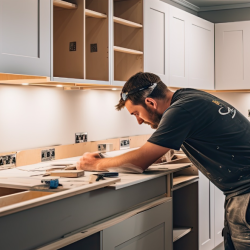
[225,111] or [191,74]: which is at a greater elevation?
[191,74]

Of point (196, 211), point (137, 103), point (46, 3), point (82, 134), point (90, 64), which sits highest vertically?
point (46, 3)

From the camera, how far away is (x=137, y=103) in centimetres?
219

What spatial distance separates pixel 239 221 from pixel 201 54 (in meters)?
2.34

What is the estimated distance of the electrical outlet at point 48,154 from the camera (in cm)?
270

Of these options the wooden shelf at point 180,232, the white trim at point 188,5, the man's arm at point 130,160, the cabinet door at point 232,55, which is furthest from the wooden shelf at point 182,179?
the white trim at point 188,5

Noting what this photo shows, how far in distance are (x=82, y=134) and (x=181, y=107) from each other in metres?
1.39

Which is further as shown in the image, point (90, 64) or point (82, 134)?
point (82, 134)

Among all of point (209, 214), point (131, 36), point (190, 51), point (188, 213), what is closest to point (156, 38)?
point (131, 36)

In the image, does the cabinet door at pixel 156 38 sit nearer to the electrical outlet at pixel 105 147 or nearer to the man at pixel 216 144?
the electrical outlet at pixel 105 147

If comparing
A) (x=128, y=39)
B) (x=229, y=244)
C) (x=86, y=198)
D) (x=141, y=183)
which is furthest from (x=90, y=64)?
(x=229, y=244)

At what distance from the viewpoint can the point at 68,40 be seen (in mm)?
2545

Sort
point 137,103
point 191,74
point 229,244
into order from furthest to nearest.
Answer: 1. point 191,74
2. point 137,103
3. point 229,244

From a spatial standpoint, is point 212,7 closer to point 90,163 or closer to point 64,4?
point 64,4

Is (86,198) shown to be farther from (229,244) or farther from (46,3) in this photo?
(46,3)
